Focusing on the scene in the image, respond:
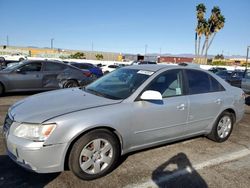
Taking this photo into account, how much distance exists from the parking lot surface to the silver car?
9.3 inches

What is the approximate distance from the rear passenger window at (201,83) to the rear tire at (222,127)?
22.2 inches

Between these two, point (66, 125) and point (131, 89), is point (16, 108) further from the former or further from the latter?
point (131, 89)

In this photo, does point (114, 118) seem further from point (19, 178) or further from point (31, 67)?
point (31, 67)

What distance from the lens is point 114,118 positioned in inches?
138

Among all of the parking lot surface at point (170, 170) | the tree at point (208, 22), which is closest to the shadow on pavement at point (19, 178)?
the parking lot surface at point (170, 170)

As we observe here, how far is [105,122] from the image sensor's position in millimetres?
3410

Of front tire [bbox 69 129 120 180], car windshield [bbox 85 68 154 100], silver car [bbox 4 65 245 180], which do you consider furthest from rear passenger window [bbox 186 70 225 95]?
front tire [bbox 69 129 120 180]

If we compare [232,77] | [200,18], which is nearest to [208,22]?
[200,18]

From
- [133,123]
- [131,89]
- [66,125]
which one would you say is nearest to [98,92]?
[131,89]

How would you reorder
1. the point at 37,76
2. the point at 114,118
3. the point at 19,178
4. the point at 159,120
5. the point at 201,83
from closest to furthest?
the point at 19,178 < the point at 114,118 < the point at 159,120 < the point at 201,83 < the point at 37,76

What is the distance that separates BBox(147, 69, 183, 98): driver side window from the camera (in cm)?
417

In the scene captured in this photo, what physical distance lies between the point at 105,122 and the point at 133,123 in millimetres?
504

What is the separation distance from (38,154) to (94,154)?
73 centimetres

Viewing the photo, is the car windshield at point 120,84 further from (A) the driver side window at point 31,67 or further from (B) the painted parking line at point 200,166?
(A) the driver side window at point 31,67
